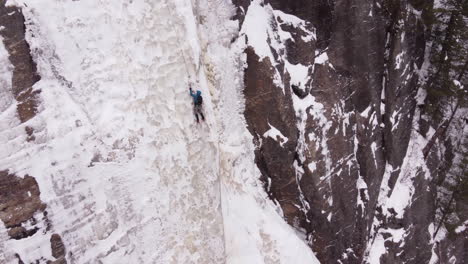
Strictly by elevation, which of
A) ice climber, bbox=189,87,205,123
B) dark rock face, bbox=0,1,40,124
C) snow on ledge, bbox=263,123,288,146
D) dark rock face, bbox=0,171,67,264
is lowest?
dark rock face, bbox=0,171,67,264

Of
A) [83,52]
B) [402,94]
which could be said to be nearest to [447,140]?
[402,94]

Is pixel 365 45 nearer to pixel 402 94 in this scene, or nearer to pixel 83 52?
pixel 402 94

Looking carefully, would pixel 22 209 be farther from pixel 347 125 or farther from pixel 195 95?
pixel 347 125

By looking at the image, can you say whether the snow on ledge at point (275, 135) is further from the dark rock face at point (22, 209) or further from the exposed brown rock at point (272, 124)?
the dark rock face at point (22, 209)

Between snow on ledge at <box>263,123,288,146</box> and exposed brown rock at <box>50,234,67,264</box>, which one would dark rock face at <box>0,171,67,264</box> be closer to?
exposed brown rock at <box>50,234,67,264</box>

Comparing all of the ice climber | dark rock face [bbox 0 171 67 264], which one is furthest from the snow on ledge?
dark rock face [bbox 0 171 67 264]

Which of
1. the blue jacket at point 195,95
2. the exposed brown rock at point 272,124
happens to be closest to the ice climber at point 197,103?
the blue jacket at point 195,95

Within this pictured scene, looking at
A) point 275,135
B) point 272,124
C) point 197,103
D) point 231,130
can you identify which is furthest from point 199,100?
point 275,135
